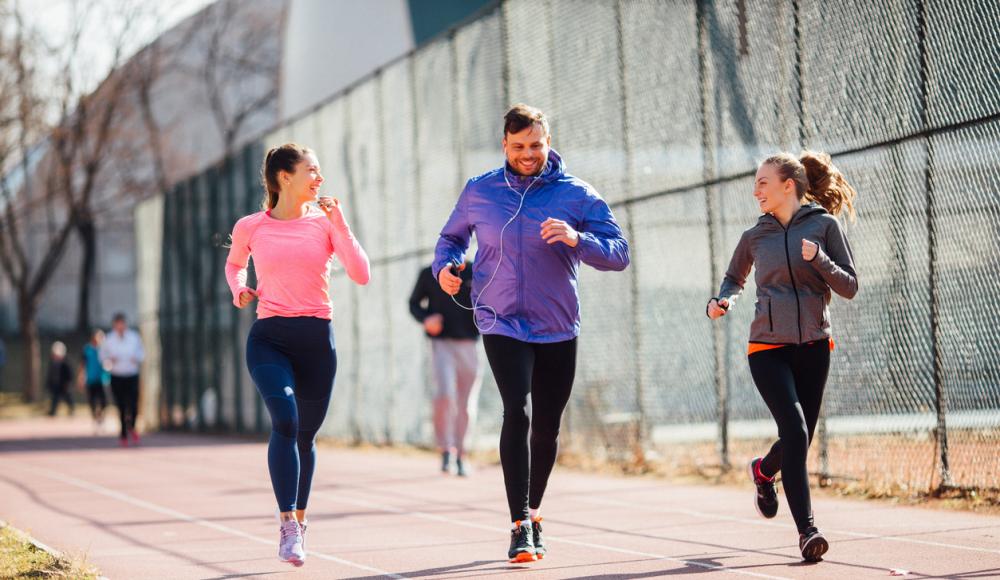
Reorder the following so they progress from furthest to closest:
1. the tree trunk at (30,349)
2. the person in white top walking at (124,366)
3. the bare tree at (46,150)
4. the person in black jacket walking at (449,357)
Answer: the tree trunk at (30,349)
the bare tree at (46,150)
the person in white top walking at (124,366)
the person in black jacket walking at (449,357)

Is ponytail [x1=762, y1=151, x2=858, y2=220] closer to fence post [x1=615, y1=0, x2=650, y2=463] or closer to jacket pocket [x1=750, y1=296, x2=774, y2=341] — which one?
jacket pocket [x1=750, y1=296, x2=774, y2=341]

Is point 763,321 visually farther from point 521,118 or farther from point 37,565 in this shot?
point 37,565

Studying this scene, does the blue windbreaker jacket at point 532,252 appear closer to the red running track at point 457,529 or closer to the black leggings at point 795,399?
the black leggings at point 795,399

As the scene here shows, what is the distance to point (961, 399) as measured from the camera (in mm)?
8469

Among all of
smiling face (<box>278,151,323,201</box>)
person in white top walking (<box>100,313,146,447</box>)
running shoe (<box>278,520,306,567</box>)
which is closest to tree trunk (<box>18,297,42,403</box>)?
person in white top walking (<box>100,313,146,447</box>)

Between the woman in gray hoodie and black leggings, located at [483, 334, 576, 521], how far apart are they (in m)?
0.76

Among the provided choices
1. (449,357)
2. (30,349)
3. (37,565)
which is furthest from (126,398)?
(30,349)

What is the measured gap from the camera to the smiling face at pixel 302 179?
682 cm

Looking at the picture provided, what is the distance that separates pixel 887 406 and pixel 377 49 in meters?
17.8

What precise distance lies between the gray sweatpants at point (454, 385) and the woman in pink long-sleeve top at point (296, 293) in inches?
229

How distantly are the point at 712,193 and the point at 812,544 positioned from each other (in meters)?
5.27

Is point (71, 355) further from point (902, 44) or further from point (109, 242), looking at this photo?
point (902, 44)

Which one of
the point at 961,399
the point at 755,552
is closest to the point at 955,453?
the point at 961,399

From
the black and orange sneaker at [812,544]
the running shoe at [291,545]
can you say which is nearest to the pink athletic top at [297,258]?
the running shoe at [291,545]
